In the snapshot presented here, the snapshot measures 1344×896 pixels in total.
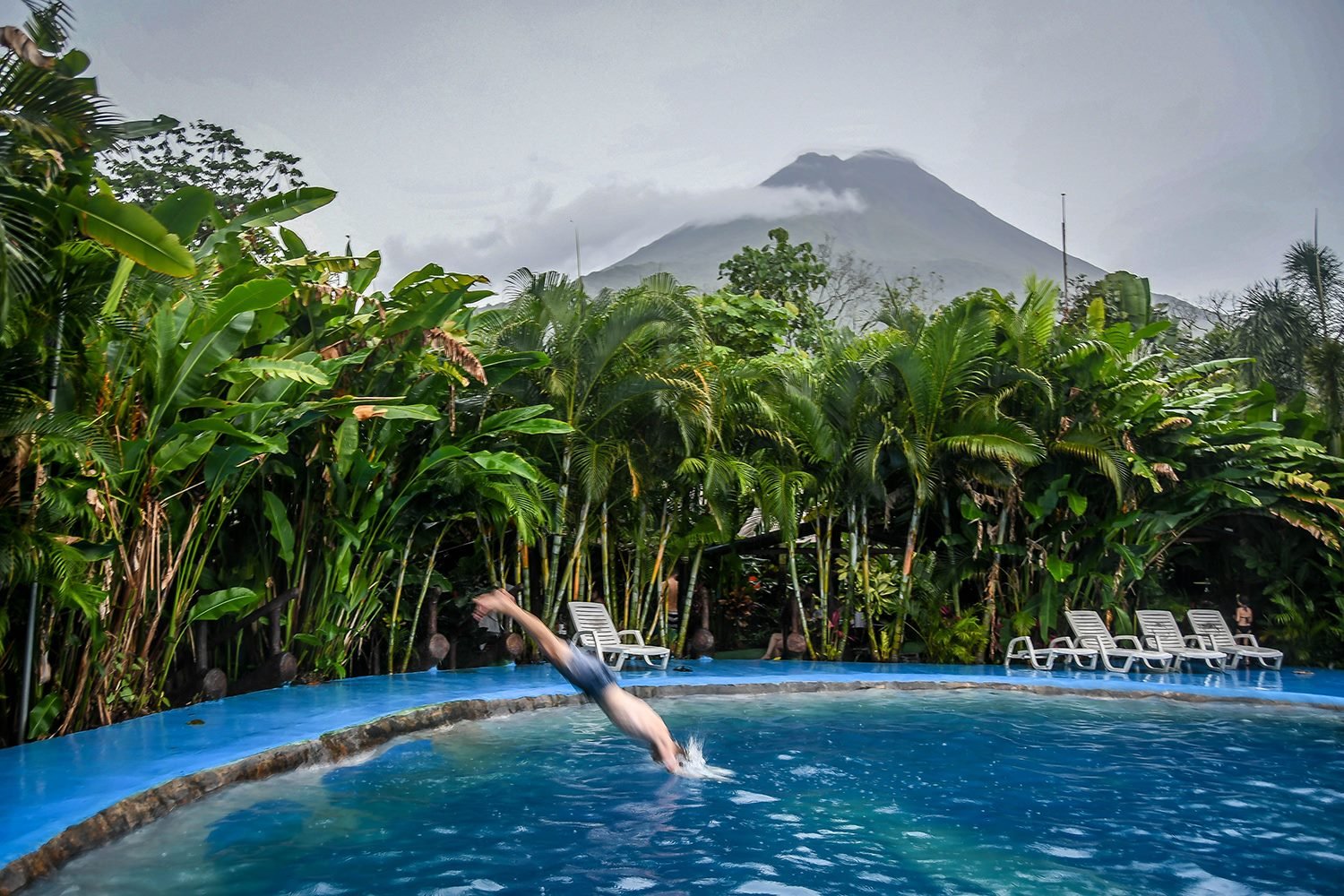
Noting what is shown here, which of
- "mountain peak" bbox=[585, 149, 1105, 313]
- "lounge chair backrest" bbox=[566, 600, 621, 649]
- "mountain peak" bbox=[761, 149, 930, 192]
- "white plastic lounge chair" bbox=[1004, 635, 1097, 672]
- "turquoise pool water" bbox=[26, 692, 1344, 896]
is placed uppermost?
"mountain peak" bbox=[761, 149, 930, 192]

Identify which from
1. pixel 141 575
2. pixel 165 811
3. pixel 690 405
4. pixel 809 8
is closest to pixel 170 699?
pixel 141 575

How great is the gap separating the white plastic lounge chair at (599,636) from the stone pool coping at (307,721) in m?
0.28

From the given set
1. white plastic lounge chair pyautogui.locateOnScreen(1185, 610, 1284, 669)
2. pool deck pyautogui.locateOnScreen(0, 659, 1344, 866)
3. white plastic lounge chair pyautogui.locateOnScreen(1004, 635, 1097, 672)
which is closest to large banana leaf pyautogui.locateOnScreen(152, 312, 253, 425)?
pool deck pyautogui.locateOnScreen(0, 659, 1344, 866)

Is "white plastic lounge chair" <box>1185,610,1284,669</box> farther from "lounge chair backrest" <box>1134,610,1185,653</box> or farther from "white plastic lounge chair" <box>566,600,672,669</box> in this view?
"white plastic lounge chair" <box>566,600,672,669</box>

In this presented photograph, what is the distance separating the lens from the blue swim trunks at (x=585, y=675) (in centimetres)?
664

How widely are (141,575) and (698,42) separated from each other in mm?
54702

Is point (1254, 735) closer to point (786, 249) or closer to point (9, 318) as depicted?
point (9, 318)

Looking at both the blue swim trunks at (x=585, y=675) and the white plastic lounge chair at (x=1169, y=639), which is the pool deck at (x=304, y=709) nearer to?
the white plastic lounge chair at (x=1169, y=639)

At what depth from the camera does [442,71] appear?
49531 mm

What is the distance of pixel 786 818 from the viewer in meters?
5.98

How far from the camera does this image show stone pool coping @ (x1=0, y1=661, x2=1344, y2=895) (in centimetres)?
502

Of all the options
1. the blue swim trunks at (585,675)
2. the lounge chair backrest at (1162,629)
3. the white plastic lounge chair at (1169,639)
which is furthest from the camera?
the lounge chair backrest at (1162,629)

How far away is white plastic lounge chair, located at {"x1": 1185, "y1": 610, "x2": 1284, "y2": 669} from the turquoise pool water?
457 centimetres

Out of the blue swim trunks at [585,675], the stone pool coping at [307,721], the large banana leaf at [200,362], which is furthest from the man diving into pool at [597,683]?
the large banana leaf at [200,362]
